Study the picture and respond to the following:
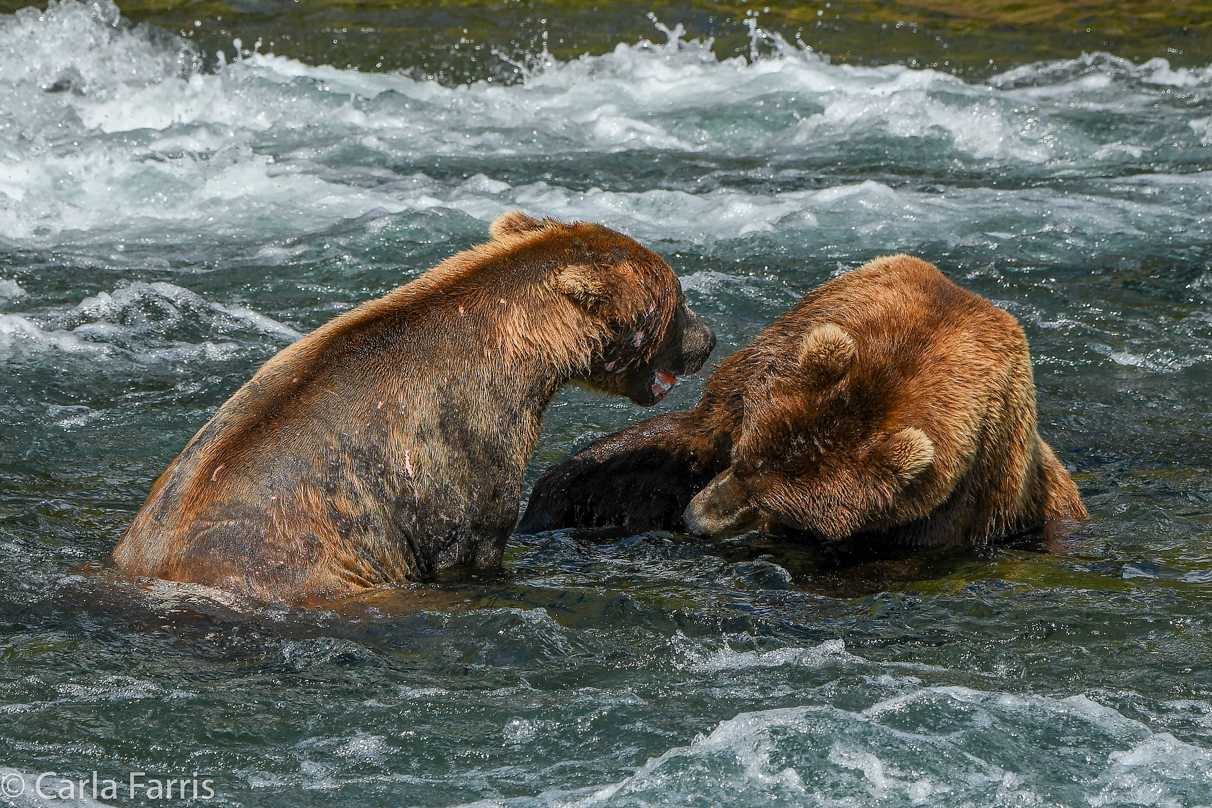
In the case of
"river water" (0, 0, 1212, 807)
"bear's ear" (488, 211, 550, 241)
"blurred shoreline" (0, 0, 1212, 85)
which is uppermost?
"blurred shoreline" (0, 0, 1212, 85)

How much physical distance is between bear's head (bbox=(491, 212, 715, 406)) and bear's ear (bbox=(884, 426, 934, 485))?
120 centimetres

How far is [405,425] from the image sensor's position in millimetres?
5125

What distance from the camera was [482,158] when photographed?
13055mm

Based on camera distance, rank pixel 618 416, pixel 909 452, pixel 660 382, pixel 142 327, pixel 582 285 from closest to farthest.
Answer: pixel 909 452 < pixel 582 285 < pixel 660 382 < pixel 618 416 < pixel 142 327

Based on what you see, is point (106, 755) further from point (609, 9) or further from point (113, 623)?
point (609, 9)

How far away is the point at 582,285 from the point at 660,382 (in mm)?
799

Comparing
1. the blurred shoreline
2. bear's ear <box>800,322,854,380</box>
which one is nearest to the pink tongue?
bear's ear <box>800,322,854,380</box>

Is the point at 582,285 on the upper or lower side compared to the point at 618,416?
upper

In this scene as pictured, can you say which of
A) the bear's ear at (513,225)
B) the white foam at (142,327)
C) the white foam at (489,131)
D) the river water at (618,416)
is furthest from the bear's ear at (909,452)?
the white foam at (489,131)

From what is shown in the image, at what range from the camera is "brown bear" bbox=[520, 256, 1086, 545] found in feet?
16.7

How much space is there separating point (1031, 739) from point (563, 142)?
10.5 metres

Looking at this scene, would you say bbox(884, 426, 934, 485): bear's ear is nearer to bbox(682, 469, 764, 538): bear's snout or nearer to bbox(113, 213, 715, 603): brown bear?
bbox(682, 469, 764, 538): bear's snout

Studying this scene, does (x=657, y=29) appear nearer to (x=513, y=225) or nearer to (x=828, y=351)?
(x=513, y=225)

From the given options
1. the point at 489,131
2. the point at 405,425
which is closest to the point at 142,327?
the point at 405,425
